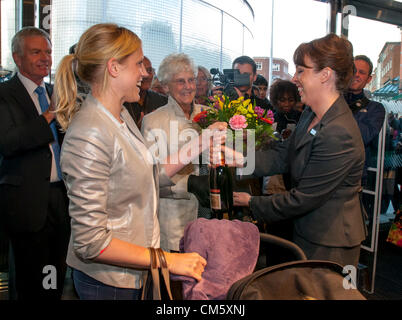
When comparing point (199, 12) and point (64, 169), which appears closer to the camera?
point (64, 169)

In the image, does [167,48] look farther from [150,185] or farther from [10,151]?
[150,185]

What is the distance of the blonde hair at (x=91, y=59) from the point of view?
1128mm

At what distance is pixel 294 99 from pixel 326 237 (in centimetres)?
197

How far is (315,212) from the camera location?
61.5 inches

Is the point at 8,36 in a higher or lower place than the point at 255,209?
higher

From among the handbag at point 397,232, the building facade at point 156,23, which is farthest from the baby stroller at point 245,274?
the handbag at point 397,232

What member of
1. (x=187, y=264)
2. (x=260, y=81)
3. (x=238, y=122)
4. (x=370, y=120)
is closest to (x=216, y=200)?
(x=238, y=122)

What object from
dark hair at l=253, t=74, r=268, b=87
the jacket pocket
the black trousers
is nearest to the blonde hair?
the jacket pocket

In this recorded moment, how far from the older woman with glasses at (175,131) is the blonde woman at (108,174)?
702 mm

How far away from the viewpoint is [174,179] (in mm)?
2084

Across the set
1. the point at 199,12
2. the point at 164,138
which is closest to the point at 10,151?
the point at 164,138
